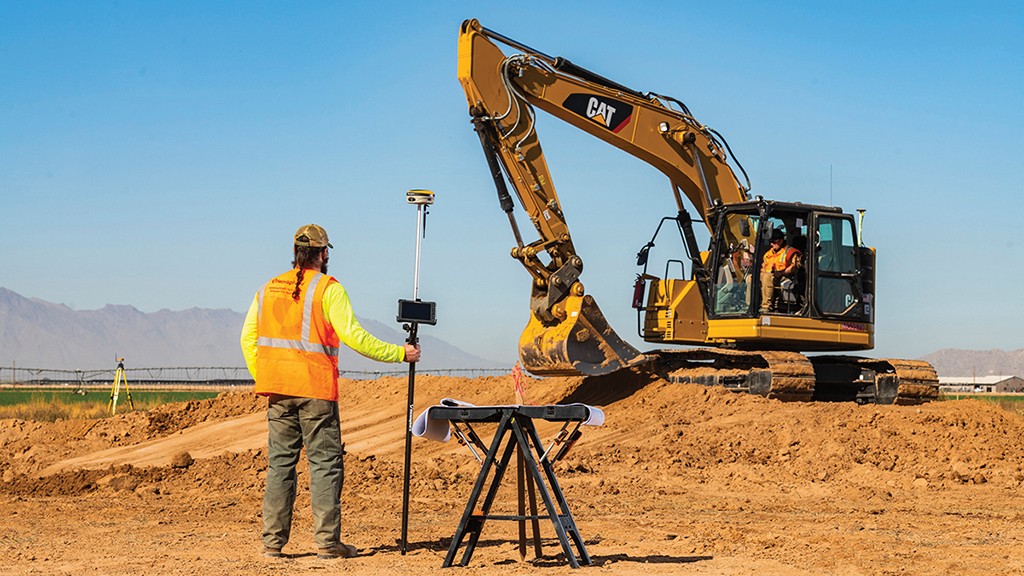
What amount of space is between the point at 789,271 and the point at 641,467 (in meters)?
4.75

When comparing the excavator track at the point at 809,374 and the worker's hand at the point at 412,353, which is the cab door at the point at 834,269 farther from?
the worker's hand at the point at 412,353

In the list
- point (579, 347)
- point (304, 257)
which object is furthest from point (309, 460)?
point (579, 347)

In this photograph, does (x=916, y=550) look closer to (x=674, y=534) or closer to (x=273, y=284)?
(x=674, y=534)

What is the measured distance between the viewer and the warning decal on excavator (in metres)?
19.8

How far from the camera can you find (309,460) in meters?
8.57

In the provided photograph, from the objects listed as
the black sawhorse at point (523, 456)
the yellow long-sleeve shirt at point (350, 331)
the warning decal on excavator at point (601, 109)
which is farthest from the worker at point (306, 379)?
the warning decal on excavator at point (601, 109)

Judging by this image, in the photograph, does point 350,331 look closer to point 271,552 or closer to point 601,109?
point 271,552

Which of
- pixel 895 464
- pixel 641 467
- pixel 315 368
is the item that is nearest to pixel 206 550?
pixel 315 368

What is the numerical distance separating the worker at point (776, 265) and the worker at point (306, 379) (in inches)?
443

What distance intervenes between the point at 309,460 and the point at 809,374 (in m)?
11.9

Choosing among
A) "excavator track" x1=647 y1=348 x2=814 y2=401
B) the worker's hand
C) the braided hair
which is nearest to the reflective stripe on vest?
the braided hair

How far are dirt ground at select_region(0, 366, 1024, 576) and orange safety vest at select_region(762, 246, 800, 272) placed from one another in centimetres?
200

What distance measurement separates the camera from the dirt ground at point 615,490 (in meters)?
8.70

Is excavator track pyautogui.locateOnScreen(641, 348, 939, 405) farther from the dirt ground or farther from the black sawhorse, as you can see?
the black sawhorse
